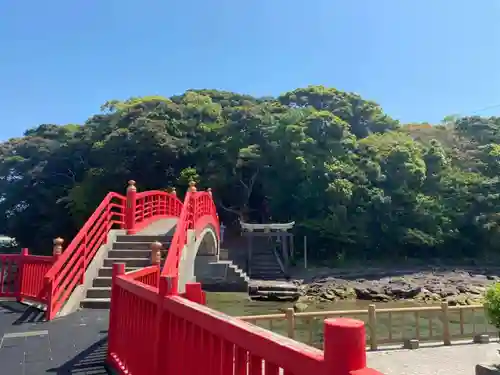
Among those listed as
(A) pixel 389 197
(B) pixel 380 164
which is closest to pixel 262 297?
(A) pixel 389 197

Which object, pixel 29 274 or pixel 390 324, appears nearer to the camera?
pixel 29 274

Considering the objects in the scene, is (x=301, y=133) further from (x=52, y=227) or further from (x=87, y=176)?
(x=52, y=227)

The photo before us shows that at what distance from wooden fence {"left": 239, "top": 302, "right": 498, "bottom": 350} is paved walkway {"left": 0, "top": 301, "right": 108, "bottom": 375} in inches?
118

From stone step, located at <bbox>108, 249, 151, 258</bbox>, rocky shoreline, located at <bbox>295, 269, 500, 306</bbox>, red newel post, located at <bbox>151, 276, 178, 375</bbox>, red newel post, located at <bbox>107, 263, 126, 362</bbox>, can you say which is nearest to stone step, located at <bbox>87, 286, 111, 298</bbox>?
stone step, located at <bbox>108, 249, 151, 258</bbox>

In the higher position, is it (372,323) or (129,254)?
(129,254)

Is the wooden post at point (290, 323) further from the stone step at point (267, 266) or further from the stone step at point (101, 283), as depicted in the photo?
the stone step at point (267, 266)

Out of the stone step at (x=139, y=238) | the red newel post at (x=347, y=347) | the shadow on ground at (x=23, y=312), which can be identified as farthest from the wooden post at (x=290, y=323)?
the red newel post at (x=347, y=347)

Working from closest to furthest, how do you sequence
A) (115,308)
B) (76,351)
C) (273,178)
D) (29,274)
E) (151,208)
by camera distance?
(115,308), (76,351), (29,274), (151,208), (273,178)

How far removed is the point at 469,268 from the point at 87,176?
1048 inches

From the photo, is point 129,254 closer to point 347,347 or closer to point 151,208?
point 151,208

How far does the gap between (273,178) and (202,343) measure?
25.3 m

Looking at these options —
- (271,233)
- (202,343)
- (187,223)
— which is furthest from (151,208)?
(271,233)

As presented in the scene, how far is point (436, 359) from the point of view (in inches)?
325

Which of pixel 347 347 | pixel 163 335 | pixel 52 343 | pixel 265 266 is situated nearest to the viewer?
pixel 347 347
